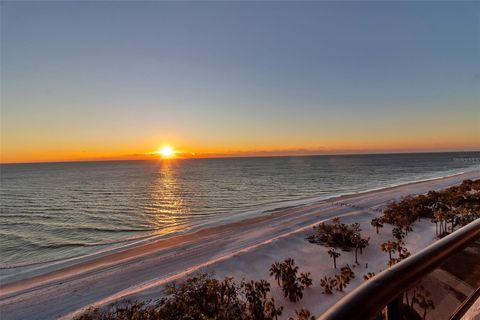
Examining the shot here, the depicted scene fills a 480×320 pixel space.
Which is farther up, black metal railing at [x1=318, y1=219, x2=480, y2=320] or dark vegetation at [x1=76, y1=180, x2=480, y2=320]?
black metal railing at [x1=318, y1=219, x2=480, y2=320]

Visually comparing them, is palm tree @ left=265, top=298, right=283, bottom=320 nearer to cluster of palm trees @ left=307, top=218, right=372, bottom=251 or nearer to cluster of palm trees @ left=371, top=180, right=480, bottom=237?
cluster of palm trees @ left=307, top=218, right=372, bottom=251

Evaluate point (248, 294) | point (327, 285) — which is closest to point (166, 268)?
point (248, 294)

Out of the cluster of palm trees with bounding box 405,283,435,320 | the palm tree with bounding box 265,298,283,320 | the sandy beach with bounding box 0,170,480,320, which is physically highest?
the cluster of palm trees with bounding box 405,283,435,320

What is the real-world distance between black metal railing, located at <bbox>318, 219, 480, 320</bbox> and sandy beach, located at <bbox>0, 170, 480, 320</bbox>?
7562mm

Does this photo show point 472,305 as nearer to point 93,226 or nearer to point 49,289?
point 49,289

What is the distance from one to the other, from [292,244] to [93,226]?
2027cm

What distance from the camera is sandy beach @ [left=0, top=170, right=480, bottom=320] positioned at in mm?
10680

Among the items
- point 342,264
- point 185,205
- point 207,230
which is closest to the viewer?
point 342,264

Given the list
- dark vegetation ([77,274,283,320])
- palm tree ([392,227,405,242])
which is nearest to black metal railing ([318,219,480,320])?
dark vegetation ([77,274,283,320])

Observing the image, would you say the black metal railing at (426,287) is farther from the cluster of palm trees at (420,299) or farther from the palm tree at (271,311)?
the palm tree at (271,311)

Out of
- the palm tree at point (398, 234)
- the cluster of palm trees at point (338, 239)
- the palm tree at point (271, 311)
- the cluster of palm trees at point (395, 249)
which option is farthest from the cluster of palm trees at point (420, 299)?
the palm tree at point (398, 234)

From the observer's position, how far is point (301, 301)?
29.3 ft

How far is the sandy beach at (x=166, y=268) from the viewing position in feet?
35.0

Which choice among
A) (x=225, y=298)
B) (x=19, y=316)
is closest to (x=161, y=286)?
(x=225, y=298)
